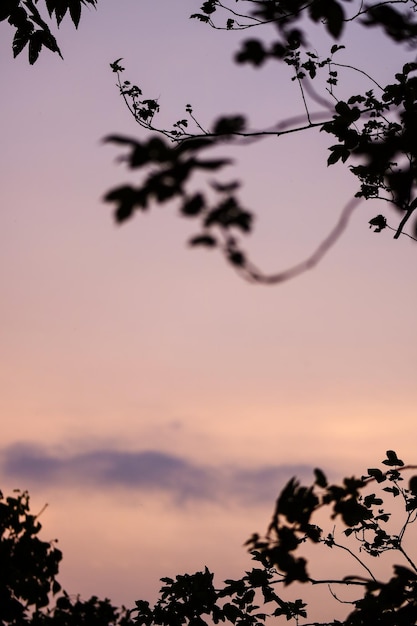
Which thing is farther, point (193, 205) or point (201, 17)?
point (201, 17)

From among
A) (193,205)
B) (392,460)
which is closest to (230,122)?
(193,205)

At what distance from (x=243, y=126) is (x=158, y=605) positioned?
7.49 meters

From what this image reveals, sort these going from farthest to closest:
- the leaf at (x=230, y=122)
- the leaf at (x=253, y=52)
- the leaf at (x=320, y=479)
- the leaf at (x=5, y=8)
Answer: the leaf at (x=5, y=8), the leaf at (x=320, y=479), the leaf at (x=253, y=52), the leaf at (x=230, y=122)

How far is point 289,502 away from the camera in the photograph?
2.64 metres

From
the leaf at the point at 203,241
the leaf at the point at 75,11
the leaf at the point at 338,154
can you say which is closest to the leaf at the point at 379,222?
the leaf at the point at 338,154

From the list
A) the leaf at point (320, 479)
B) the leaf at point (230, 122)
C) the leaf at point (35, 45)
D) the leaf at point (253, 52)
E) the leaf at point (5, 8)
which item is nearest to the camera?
the leaf at point (230, 122)

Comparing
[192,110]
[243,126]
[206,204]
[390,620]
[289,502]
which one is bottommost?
[390,620]

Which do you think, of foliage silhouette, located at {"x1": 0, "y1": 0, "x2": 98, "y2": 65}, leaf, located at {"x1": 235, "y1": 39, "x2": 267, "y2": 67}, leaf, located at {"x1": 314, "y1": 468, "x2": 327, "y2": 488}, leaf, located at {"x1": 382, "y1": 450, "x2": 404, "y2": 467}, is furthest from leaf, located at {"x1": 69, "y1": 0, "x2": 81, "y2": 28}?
leaf, located at {"x1": 382, "y1": 450, "x2": 404, "y2": 467}

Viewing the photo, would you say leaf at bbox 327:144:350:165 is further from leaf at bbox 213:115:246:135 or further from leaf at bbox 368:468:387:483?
leaf at bbox 368:468:387:483

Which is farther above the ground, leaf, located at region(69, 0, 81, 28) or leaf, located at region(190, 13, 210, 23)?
leaf, located at region(190, 13, 210, 23)

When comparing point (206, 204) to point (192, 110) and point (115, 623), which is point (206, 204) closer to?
point (192, 110)

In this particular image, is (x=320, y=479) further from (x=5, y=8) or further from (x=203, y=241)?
(x=5, y=8)

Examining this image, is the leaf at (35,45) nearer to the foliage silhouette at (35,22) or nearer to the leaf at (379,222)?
the foliage silhouette at (35,22)

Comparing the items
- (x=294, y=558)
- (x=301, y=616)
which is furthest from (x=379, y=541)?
(x=294, y=558)
